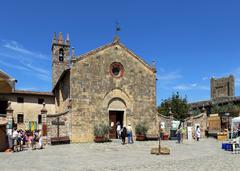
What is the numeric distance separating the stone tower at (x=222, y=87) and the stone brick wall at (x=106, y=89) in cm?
3271

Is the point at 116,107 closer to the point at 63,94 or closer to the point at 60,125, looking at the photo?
the point at 60,125

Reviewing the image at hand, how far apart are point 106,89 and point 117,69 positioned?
7.90ft

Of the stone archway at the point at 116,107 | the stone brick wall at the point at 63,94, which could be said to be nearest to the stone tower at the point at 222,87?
the stone archway at the point at 116,107

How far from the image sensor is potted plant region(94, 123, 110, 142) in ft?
95.1

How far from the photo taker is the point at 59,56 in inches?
1738

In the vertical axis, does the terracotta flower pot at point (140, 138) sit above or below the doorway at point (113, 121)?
below

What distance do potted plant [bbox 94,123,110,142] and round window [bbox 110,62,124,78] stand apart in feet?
17.2

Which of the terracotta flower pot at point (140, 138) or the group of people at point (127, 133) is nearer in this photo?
the group of people at point (127, 133)

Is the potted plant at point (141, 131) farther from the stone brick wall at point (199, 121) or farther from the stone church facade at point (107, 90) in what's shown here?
the stone brick wall at point (199, 121)

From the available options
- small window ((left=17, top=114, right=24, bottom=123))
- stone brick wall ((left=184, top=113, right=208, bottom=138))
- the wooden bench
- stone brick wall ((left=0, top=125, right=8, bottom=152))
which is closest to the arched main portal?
the wooden bench

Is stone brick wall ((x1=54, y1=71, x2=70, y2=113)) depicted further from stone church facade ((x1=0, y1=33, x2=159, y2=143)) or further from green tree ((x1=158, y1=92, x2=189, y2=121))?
green tree ((x1=158, y1=92, x2=189, y2=121))

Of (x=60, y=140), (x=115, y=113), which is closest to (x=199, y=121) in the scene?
(x=115, y=113)

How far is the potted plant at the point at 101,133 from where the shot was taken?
95.1 feet

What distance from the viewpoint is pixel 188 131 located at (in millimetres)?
33344
